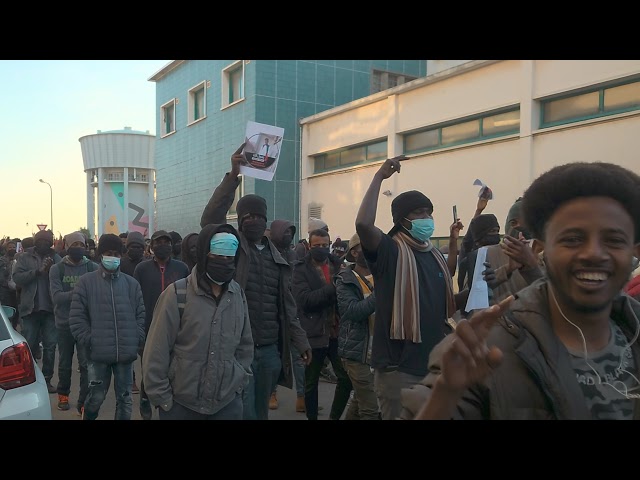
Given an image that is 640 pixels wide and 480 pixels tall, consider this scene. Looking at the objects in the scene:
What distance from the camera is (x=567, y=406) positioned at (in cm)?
160

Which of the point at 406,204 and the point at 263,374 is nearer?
the point at 406,204

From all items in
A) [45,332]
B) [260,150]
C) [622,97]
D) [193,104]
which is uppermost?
[193,104]

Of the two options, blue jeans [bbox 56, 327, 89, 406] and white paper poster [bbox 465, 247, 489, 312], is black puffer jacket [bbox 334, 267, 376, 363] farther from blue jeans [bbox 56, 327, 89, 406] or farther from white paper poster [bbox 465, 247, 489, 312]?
blue jeans [bbox 56, 327, 89, 406]

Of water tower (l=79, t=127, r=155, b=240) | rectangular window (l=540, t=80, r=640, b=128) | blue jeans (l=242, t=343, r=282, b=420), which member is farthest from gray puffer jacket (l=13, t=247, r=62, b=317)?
water tower (l=79, t=127, r=155, b=240)

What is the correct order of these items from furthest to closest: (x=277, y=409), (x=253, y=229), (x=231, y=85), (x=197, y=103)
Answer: (x=197, y=103)
(x=231, y=85)
(x=277, y=409)
(x=253, y=229)

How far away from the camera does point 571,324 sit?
1785mm

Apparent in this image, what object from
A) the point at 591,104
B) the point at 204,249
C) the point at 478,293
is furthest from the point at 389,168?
the point at 591,104

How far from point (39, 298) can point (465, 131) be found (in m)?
11.7

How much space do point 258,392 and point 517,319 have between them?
3211 millimetres

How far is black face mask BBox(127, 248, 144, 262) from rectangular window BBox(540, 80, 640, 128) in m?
9.94

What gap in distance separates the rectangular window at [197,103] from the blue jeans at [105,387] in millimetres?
Answer: 21645

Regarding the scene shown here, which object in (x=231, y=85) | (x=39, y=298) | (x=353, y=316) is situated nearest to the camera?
(x=353, y=316)

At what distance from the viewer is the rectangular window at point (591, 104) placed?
474 inches

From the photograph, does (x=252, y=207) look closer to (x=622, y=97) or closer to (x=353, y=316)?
(x=353, y=316)
